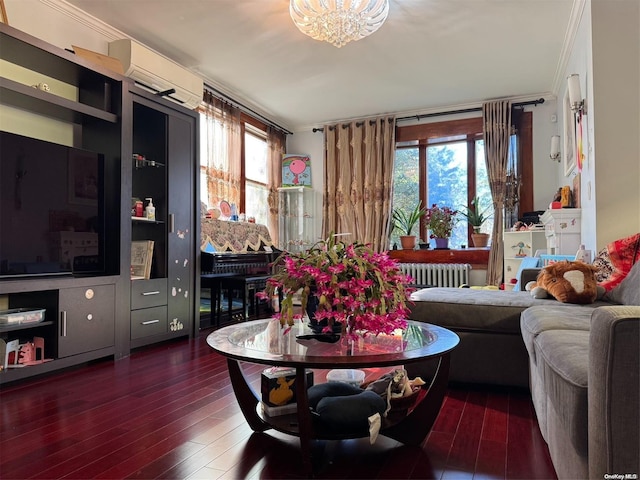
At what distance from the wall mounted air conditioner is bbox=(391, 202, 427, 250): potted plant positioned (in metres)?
3.12

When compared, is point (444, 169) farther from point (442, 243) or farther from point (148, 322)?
point (148, 322)

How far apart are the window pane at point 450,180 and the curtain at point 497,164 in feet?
1.44

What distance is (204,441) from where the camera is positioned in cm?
168

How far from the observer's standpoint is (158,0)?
3.21 m

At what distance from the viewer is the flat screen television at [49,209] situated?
8.30 ft

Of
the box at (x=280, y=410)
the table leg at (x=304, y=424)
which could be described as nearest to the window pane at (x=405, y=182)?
the box at (x=280, y=410)

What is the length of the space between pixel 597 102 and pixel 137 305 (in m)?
3.68

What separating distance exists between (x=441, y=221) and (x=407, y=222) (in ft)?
1.67

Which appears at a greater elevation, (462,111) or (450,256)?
(462,111)

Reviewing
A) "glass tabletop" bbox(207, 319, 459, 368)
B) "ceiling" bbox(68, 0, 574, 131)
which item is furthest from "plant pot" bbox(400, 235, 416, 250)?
"glass tabletop" bbox(207, 319, 459, 368)

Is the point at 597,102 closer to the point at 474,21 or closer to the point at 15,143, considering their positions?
the point at 474,21

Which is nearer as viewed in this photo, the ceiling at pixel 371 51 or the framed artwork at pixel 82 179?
the framed artwork at pixel 82 179

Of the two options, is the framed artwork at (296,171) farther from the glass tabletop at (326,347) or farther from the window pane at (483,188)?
the glass tabletop at (326,347)

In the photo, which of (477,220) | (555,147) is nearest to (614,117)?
(555,147)
